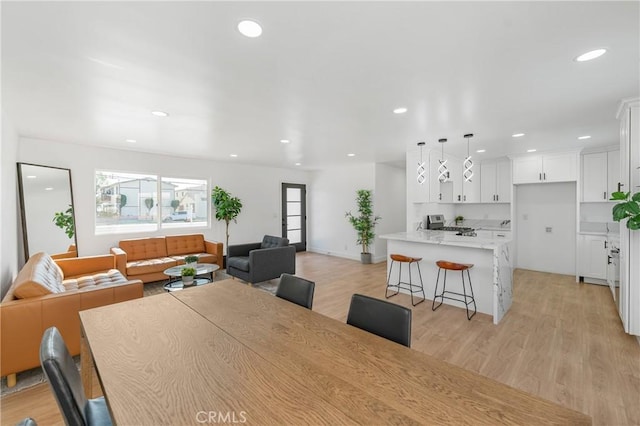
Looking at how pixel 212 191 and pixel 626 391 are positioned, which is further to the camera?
pixel 212 191

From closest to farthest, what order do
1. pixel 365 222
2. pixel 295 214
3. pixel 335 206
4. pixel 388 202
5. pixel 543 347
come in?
pixel 543 347
pixel 365 222
pixel 388 202
pixel 335 206
pixel 295 214

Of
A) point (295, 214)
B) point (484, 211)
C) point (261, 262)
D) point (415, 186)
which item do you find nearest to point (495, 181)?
point (484, 211)

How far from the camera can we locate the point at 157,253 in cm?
521

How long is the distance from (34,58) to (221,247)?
4.04 meters

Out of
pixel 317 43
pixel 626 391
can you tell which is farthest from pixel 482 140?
pixel 317 43

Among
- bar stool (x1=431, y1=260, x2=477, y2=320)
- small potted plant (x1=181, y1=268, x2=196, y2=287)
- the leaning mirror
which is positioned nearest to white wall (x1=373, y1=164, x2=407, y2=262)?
bar stool (x1=431, y1=260, x2=477, y2=320)

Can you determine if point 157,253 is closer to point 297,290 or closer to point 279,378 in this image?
point 297,290

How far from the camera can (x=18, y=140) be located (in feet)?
13.4

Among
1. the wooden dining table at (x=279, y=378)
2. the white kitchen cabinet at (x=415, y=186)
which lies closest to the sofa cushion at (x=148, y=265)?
the wooden dining table at (x=279, y=378)

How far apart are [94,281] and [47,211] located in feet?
5.26

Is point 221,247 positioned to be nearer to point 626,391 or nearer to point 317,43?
point 317,43

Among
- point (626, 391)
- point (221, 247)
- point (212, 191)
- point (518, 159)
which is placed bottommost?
point (626, 391)

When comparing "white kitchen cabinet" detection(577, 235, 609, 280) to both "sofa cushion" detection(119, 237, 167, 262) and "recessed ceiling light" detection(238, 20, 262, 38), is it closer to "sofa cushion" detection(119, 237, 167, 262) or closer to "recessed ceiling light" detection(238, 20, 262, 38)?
"recessed ceiling light" detection(238, 20, 262, 38)

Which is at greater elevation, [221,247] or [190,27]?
[190,27]
